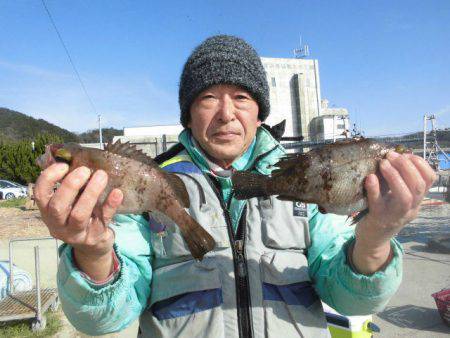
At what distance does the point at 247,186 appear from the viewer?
2.50m

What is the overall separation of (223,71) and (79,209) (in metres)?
1.48

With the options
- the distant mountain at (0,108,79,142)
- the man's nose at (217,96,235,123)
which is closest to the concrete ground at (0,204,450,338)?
the man's nose at (217,96,235,123)

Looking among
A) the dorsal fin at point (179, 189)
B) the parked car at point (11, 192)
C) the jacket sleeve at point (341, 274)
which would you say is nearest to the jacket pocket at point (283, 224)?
the jacket sleeve at point (341, 274)

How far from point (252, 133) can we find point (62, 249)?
1.54m

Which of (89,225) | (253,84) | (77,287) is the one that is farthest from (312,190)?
(77,287)

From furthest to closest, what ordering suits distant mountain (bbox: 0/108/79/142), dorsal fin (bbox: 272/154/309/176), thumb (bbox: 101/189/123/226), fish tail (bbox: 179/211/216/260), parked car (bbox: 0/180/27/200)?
1. distant mountain (bbox: 0/108/79/142)
2. parked car (bbox: 0/180/27/200)
3. dorsal fin (bbox: 272/154/309/176)
4. fish tail (bbox: 179/211/216/260)
5. thumb (bbox: 101/189/123/226)

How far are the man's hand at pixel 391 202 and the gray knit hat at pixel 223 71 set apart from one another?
118 cm

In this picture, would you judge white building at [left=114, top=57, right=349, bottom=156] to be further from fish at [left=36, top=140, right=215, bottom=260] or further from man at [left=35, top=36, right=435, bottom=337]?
fish at [left=36, top=140, right=215, bottom=260]

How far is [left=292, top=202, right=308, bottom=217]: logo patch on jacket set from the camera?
2736mm

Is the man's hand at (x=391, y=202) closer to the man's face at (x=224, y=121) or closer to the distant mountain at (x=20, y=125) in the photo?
the man's face at (x=224, y=121)

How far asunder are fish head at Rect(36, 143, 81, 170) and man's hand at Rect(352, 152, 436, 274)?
1.79 m

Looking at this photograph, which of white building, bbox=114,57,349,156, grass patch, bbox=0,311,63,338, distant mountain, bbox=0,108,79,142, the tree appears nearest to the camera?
grass patch, bbox=0,311,63,338

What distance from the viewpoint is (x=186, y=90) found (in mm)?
2959

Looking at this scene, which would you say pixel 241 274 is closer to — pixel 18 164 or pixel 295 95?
pixel 18 164
